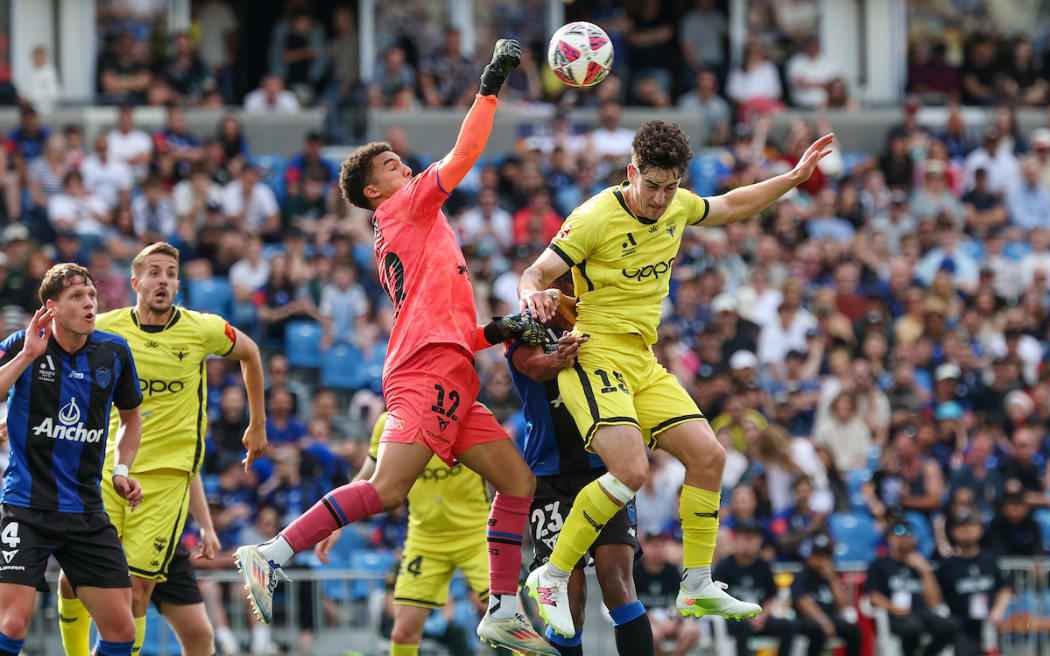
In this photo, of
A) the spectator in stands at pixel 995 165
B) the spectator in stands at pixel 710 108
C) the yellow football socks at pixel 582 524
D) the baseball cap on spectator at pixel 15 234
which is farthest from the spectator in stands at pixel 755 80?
the yellow football socks at pixel 582 524

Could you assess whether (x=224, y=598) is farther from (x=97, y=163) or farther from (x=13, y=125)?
(x=13, y=125)

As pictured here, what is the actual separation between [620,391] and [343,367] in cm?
869

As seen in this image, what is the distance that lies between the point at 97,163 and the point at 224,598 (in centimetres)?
689

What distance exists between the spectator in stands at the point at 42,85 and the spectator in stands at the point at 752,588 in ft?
37.5

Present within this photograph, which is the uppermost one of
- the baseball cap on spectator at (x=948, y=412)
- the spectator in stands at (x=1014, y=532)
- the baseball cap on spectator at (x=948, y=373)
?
the baseball cap on spectator at (x=948, y=373)

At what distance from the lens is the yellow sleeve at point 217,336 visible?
1120 centimetres

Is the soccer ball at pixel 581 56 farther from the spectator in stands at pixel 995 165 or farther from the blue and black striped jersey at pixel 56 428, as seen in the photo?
the spectator in stands at pixel 995 165

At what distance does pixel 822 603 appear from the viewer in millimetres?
15750

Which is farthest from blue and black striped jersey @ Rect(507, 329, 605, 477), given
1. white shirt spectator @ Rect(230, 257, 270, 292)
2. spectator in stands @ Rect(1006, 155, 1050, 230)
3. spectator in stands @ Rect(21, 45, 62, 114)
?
spectator in stands @ Rect(21, 45, 62, 114)

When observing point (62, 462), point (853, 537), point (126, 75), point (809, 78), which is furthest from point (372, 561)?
point (809, 78)

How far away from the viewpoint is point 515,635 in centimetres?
1017

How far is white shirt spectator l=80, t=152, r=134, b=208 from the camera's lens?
20109 mm

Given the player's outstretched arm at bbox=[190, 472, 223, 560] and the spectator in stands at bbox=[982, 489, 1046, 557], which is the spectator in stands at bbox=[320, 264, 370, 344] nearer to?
the spectator in stands at bbox=[982, 489, 1046, 557]

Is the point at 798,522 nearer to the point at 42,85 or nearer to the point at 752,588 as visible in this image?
the point at 752,588
